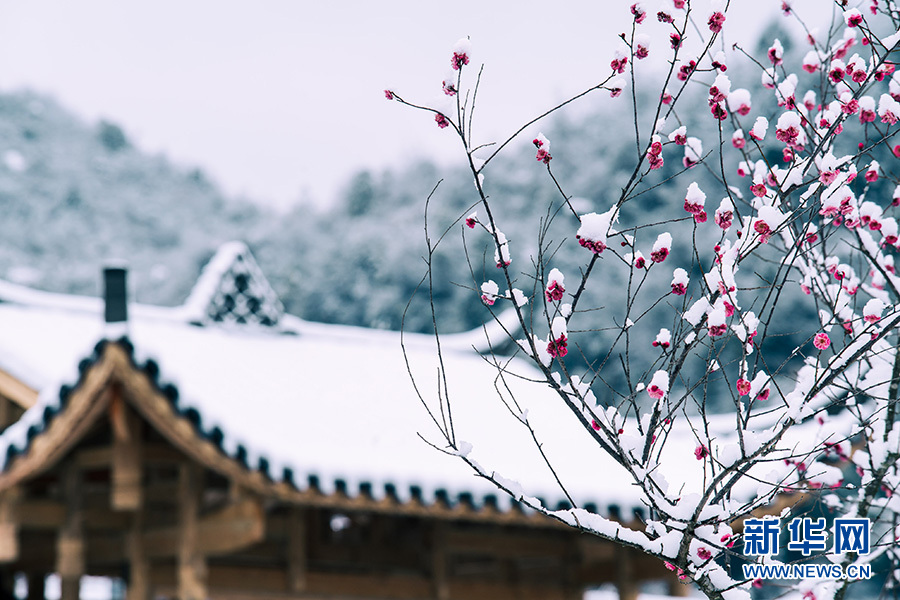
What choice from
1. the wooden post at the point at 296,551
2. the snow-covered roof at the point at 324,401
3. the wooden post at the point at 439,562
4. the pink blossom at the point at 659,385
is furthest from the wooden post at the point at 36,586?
the pink blossom at the point at 659,385

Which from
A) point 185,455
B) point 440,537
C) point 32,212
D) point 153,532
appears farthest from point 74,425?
point 32,212

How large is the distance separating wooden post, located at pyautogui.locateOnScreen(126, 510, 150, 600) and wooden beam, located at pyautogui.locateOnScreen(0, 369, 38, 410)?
1.17 meters

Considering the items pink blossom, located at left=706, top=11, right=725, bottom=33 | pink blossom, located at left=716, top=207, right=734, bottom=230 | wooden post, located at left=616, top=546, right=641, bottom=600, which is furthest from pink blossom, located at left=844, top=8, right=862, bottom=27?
wooden post, located at left=616, top=546, right=641, bottom=600

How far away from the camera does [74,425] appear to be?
515cm

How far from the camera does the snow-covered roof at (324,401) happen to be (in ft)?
17.8

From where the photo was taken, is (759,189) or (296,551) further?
(296,551)

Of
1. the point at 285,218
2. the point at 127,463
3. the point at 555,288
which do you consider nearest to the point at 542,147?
the point at 555,288

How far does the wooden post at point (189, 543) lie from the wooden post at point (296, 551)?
2.13ft

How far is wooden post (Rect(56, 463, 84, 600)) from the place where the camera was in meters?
5.80

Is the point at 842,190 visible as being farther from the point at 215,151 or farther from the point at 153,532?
the point at 215,151

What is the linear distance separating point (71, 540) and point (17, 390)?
133 centimetres

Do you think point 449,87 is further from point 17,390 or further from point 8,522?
point 17,390

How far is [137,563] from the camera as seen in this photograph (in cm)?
600

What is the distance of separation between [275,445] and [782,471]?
10.4ft
